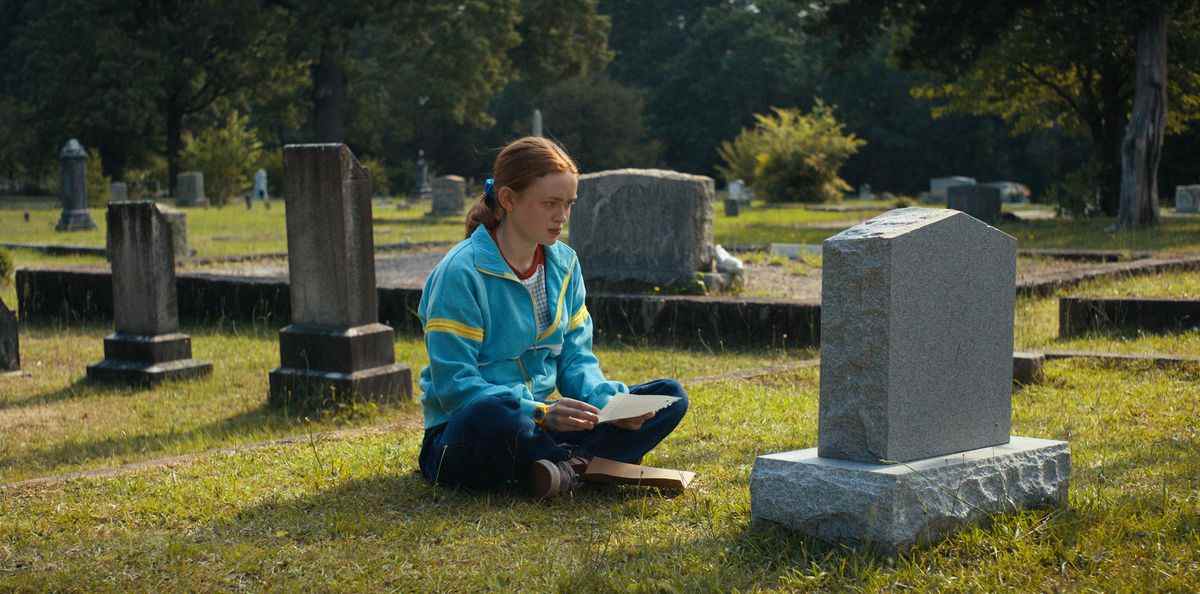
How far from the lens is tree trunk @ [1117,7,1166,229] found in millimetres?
19688

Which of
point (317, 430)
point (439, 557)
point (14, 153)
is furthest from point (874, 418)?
point (14, 153)

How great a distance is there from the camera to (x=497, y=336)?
15.5 feet

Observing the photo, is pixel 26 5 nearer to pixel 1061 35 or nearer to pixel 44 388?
pixel 1061 35

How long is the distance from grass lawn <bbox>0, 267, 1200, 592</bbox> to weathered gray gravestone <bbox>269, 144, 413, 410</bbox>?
1.07 feet

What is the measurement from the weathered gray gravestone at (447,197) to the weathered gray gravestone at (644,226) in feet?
56.7

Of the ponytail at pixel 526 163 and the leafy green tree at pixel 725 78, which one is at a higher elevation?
the leafy green tree at pixel 725 78

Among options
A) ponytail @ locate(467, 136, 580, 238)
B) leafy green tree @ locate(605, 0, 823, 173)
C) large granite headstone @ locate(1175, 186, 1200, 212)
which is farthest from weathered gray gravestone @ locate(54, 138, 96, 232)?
leafy green tree @ locate(605, 0, 823, 173)

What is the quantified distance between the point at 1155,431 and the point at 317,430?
4000 mm

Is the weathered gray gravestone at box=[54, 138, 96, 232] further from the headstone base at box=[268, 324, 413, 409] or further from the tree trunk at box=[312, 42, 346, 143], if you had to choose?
the headstone base at box=[268, 324, 413, 409]

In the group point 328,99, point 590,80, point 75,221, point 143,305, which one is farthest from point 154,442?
point 590,80

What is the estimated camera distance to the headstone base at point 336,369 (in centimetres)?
723

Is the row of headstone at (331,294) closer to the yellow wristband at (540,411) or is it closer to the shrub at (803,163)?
the yellow wristband at (540,411)

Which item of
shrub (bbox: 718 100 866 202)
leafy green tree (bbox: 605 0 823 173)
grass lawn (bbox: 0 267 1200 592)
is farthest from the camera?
leafy green tree (bbox: 605 0 823 173)

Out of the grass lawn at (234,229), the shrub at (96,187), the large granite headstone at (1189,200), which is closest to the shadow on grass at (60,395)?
the grass lawn at (234,229)
